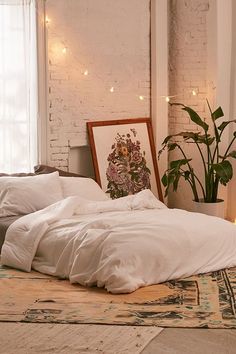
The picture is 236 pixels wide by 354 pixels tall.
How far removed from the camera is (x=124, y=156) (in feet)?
25.1

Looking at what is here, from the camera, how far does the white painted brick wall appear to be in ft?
23.6

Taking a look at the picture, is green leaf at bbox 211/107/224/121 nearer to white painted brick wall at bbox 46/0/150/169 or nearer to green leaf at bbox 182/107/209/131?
green leaf at bbox 182/107/209/131

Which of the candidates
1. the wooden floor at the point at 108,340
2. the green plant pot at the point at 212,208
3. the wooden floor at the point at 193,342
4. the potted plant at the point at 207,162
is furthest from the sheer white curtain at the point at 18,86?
the wooden floor at the point at 193,342

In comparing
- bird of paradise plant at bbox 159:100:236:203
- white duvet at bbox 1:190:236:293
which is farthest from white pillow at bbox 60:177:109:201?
Answer: bird of paradise plant at bbox 159:100:236:203

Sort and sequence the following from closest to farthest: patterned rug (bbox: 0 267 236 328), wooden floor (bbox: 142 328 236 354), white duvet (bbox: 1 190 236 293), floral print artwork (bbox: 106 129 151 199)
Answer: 1. wooden floor (bbox: 142 328 236 354)
2. patterned rug (bbox: 0 267 236 328)
3. white duvet (bbox: 1 190 236 293)
4. floral print artwork (bbox: 106 129 151 199)

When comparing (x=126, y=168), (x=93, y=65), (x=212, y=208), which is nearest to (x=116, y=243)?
(x=212, y=208)

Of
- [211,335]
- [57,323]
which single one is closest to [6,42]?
[57,323]

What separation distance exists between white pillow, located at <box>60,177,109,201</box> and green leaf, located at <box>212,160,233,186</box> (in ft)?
3.68

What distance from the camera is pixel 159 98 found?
7.92 m

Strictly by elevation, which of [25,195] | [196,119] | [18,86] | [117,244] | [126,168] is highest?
[18,86]

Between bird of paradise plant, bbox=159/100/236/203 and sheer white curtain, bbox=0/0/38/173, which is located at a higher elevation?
sheer white curtain, bbox=0/0/38/173

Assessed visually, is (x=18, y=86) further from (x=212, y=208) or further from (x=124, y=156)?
(x=212, y=208)

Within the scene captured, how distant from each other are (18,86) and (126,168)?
149cm

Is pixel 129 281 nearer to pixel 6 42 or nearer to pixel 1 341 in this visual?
pixel 1 341
